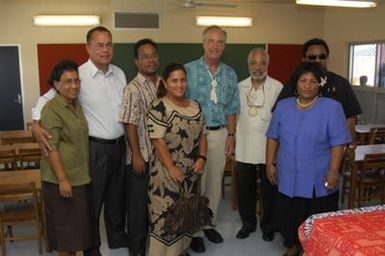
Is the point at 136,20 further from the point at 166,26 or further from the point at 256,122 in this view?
the point at 256,122

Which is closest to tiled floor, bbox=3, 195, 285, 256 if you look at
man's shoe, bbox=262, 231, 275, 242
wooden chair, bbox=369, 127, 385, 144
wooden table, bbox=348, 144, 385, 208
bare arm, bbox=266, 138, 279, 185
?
man's shoe, bbox=262, 231, 275, 242

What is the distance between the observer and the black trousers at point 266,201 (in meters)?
3.28

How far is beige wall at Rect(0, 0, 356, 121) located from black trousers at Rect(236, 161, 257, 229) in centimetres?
482

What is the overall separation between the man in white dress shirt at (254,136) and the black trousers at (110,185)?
1.03m

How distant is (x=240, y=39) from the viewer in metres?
7.95

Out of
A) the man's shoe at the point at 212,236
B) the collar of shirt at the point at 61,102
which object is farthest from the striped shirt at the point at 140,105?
the man's shoe at the point at 212,236

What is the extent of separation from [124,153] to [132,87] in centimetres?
54

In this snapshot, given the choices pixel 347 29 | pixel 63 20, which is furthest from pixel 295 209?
pixel 347 29

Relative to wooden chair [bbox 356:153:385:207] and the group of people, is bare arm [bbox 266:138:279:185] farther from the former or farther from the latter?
wooden chair [bbox 356:153:385:207]

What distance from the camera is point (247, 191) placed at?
11.1 feet

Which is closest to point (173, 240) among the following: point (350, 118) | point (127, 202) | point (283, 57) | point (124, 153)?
point (127, 202)

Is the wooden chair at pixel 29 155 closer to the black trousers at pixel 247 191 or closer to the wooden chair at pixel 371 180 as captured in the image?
the black trousers at pixel 247 191

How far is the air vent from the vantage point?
7285 millimetres

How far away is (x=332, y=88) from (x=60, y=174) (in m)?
2.01
